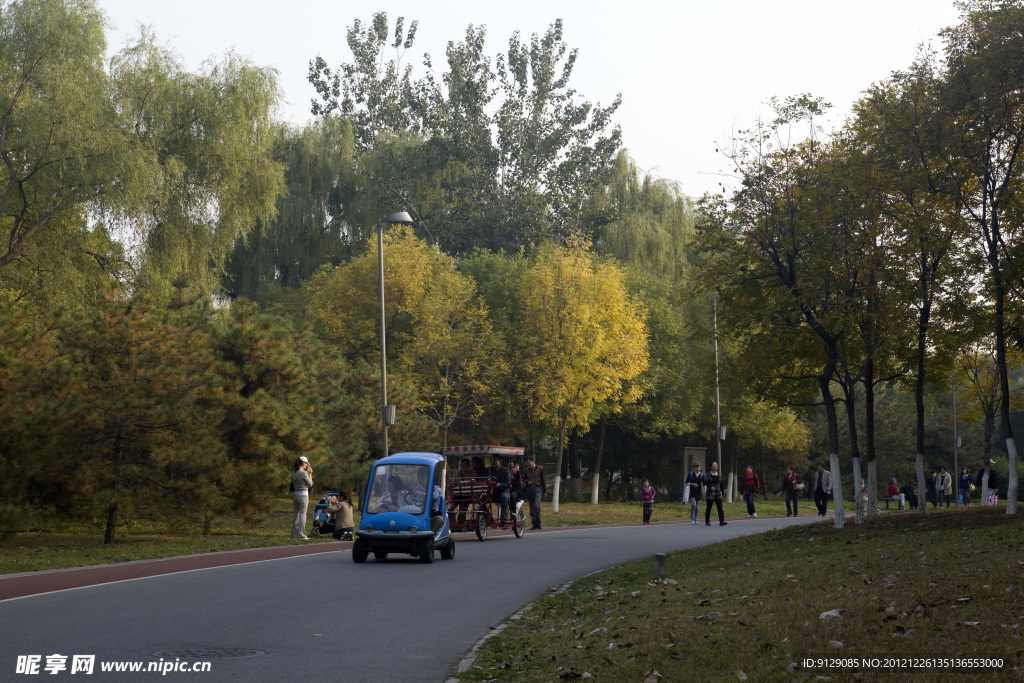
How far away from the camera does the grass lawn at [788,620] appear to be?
7.75 metres

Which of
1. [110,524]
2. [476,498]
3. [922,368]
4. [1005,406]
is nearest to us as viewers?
[1005,406]

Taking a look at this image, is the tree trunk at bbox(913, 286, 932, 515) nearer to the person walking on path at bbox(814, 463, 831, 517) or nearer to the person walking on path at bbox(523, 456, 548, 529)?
the person walking on path at bbox(523, 456, 548, 529)

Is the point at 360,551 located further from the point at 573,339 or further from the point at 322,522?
the point at 573,339

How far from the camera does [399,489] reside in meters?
20.0

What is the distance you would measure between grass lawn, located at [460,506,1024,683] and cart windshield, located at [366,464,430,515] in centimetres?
476

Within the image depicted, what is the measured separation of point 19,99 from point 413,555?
15.2 meters

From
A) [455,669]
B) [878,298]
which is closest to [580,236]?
[878,298]

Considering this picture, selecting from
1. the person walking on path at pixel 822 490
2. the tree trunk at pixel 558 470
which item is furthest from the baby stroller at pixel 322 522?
the person walking on path at pixel 822 490

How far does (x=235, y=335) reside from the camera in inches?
1072

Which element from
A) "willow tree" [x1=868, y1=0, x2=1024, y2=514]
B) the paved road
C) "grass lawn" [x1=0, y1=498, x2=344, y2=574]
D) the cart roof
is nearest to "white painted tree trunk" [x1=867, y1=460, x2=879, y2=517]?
"willow tree" [x1=868, y1=0, x2=1024, y2=514]

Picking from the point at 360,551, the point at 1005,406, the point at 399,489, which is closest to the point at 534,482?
the point at 399,489

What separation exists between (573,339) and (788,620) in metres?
35.8

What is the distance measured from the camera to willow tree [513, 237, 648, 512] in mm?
45250

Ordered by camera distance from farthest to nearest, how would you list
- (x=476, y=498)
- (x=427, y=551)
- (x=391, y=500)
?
(x=476, y=498) < (x=391, y=500) < (x=427, y=551)
